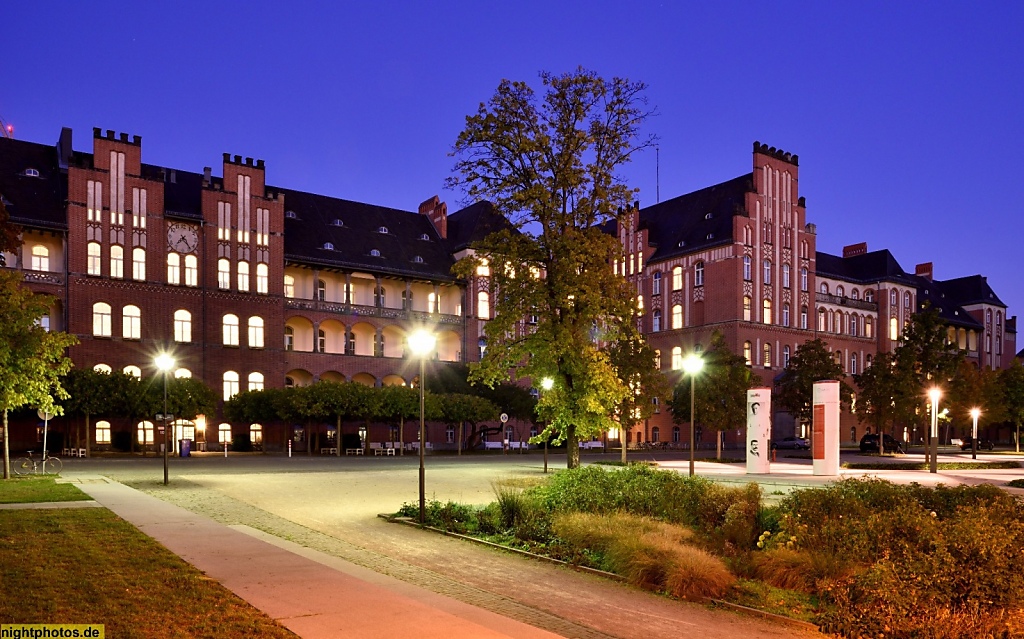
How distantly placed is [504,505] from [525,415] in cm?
4687

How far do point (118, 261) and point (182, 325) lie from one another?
604 centimetres

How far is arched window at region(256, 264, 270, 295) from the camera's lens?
206ft

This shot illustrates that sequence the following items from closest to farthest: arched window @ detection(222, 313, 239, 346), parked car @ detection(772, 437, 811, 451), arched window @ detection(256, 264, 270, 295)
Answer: arched window @ detection(222, 313, 239, 346), arched window @ detection(256, 264, 270, 295), parked car @ detection(772, 437, 811, 451)

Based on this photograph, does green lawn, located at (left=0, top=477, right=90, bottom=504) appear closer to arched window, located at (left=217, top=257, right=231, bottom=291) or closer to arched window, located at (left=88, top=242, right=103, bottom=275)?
arched window, located at (left=88, top=242, right=103, bottom=275)

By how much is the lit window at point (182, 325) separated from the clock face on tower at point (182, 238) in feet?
14.6

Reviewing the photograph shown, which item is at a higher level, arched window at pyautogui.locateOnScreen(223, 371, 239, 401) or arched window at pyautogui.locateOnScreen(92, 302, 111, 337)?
arched window at pyautogui.locateOnScreen(92, 302, 111, 337)

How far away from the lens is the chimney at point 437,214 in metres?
78.4

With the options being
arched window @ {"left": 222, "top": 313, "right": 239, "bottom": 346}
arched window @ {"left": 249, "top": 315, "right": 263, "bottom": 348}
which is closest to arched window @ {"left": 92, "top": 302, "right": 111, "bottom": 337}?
arched window @ {"left": 222, "top": 313, "right": 239, "bottom": 346}

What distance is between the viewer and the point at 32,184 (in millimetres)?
57000

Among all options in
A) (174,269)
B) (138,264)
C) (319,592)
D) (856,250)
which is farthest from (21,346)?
(856,250)

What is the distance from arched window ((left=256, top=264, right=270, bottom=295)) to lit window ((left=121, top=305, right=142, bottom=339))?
342 inches

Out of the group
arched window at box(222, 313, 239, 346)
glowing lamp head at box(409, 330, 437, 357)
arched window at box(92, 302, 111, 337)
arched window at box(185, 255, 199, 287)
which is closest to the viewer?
glowing lamp head at box(409, 330, 437, 357)

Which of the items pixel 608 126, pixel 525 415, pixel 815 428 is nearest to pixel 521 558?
pixel 608 126

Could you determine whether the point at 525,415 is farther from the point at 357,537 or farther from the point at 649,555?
the point at 649,555
